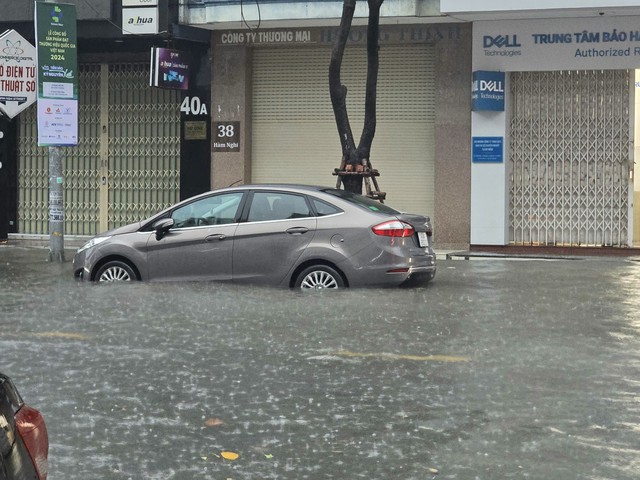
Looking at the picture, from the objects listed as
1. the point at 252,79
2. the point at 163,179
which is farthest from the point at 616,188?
the point at 163,179

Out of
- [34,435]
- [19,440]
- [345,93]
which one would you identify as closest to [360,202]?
[345,93]

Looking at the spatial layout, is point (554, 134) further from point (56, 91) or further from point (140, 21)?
point (56, 91)

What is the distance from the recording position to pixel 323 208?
47.7ft

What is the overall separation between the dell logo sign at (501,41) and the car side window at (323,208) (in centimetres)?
925

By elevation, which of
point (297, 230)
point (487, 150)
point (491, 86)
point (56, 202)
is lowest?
point (297, 230)

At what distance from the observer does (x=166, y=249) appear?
15.0m

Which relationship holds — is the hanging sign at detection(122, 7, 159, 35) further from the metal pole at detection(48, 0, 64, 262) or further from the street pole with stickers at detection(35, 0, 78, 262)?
the metal pole at detection(48, 0, 64, 262)

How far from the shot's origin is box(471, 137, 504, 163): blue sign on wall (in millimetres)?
22797

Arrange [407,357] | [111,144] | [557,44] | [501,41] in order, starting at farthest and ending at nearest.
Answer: [111,144] < [501,41] < [557,44] < [407,357]

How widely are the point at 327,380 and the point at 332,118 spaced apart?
15.9m

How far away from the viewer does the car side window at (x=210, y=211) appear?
14.9m

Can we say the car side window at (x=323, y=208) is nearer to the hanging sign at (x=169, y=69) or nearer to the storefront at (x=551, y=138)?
the storefront at (x=551, y=138)

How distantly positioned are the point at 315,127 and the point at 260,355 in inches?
591

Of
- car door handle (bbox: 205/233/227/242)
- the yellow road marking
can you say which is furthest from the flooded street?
car door handle (bbox: 205/233/227/242)
